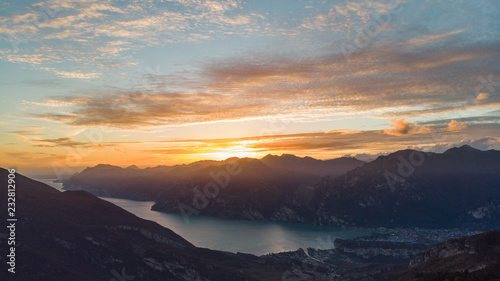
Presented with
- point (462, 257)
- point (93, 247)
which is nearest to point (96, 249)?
point (93, 247)

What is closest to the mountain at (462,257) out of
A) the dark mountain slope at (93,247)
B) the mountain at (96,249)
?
the mountain at (96,249)

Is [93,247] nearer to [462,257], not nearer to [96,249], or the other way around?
[96,249]

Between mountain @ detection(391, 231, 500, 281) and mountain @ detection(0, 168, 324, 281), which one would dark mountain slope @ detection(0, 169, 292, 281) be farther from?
mountain @ detection(391, 231, 500, 281)

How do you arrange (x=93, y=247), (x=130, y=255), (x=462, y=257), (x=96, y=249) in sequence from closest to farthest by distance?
(x=462, y=257) < (x=96, y=249) < (x=93, y=247) < (x=130, y=255)

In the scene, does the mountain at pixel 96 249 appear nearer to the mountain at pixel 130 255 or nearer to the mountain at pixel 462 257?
the mountain at pixel 130 255

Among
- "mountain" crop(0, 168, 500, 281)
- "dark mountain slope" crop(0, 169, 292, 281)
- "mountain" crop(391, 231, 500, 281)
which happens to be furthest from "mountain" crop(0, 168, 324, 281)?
"mountain" crop(391, 231, 500, 281)

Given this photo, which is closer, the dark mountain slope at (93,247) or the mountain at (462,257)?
the mountain at (462,257)

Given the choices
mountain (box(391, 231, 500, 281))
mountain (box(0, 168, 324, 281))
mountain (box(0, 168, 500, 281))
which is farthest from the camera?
mountain (box(0, 168, 324, 281))

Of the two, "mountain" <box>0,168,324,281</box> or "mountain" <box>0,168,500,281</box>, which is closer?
"mountain" <box>0,168,500,281</box>

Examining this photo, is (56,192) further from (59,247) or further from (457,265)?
(457,265)

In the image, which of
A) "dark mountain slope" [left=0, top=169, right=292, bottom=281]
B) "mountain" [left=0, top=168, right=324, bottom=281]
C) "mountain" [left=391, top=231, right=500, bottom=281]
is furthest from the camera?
"dark mountain slope" [left=0, top=169, right=292, bottom=281]

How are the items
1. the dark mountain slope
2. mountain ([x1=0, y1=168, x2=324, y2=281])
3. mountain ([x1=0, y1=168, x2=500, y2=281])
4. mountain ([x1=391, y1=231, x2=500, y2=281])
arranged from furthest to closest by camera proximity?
the dark mountain slope, mountain ([x1=0, y1=168, x2=324, y2=281]), mountain ([x1=0, y1=168, x2=500, y2=281]), mountain ([x1=391, y1=231, x2=500, y2=281])

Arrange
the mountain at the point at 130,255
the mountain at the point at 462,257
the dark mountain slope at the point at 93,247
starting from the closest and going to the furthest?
the mountain at the point at 462,257 < the mountain at the point at 130,255 < the dark mountain slope at the point at 93,247
